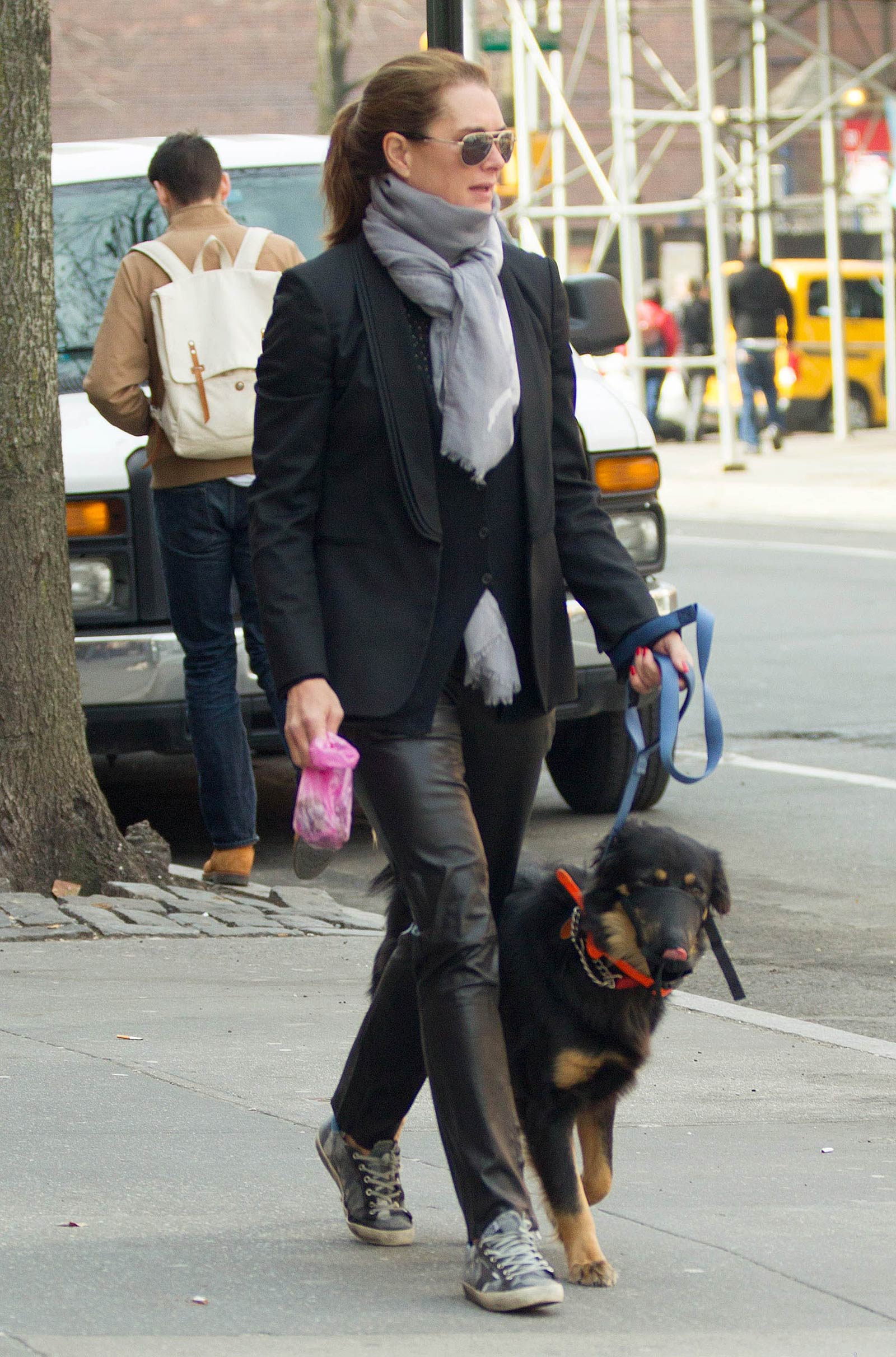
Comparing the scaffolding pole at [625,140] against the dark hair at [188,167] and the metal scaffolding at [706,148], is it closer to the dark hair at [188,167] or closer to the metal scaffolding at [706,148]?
the metal scaffolding at [706,148]

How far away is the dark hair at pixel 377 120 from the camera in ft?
11.8

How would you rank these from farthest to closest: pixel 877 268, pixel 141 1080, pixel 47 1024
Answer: pixel 877 268
pixel 47 1024
pixel 141 1080

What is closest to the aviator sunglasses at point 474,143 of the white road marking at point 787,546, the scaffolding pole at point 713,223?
the white road marking at point 787,546

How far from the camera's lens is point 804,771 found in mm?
9391

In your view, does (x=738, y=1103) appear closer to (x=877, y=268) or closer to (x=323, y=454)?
(x=323, y=454)

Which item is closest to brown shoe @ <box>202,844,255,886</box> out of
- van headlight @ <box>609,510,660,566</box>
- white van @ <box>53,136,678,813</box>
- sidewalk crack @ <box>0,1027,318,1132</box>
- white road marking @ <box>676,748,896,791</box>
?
white van @ <box>53,136,678,813</box>

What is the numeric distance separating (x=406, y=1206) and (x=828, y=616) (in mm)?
10093

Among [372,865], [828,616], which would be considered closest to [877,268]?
[828,616]

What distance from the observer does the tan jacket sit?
22.1ft

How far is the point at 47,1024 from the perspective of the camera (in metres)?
5.43

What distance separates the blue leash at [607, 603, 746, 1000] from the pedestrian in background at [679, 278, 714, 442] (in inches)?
1038

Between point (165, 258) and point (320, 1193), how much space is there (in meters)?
3.51

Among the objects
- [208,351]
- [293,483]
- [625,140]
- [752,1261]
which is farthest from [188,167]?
[625,140]

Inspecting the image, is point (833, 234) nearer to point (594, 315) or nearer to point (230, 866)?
point (594, 315)
